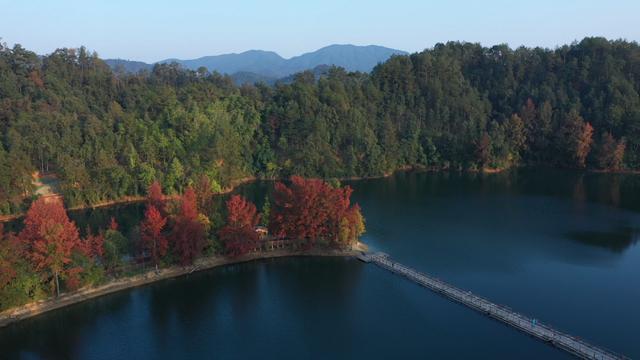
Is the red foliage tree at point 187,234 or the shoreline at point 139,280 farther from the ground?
the red foliage tree at point 187,234

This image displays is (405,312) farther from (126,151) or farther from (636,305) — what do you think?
(126,151)

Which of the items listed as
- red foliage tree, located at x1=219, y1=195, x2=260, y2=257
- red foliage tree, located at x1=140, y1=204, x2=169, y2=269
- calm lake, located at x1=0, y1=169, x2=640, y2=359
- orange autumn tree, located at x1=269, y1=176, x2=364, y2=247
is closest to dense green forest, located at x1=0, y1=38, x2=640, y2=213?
calm lake, located at x1=0, y1=169, x2=640, y2=359

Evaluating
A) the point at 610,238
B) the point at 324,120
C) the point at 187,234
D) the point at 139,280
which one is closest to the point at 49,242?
the point at 139,280

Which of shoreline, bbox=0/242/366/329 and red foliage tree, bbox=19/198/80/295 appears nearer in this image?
shoreline, bbox=0/242/366/329

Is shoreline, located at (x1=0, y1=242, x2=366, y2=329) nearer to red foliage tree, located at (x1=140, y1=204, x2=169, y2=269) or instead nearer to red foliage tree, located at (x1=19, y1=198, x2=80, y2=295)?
red foliage tree, located at (x1=19, y1=198, x2=80, y2=295)

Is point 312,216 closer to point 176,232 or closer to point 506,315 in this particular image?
point 176,232

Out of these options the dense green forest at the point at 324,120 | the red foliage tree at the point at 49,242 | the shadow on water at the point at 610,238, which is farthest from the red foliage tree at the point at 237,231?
the shadow on water at the point at 610,238

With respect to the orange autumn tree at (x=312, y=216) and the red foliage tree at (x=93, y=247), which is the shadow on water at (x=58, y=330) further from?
the orange autumn tree at (x=312, y=216)
